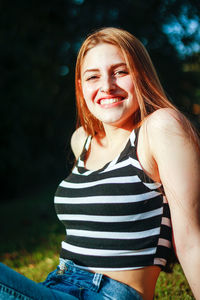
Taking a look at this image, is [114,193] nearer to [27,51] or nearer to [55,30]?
[55,30]

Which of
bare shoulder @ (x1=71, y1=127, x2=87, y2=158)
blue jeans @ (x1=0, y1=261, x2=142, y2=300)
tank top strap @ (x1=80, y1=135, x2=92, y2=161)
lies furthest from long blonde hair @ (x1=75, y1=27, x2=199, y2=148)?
blue jeans @ (x1=0, y1=261, x2=142, y2=300)

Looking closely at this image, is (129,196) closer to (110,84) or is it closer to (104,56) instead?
(110,84)

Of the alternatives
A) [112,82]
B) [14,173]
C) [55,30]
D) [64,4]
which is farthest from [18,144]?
[112,82]

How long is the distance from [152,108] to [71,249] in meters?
0.85

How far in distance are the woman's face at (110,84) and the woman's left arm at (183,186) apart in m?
0.34

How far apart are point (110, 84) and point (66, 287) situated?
1.05m

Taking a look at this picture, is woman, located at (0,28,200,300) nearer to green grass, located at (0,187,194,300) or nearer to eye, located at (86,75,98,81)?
eye, located at (86,75,98,81)

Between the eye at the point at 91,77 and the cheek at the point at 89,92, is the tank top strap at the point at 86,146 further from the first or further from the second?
the eye at the point at 91,77

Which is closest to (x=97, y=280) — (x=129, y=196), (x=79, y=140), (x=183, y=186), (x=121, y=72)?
(x=129, y=196)

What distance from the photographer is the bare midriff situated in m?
1.58

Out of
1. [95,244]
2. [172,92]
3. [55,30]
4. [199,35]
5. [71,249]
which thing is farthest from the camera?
[55,30]

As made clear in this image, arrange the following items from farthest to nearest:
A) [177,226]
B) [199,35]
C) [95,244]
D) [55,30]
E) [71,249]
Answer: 1. [55,30]
2. [199,35]
3. [71,249]
4. [95,244]
5. [177,226]

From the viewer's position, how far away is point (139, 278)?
5.23ft

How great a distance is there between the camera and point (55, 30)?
7.39 m
